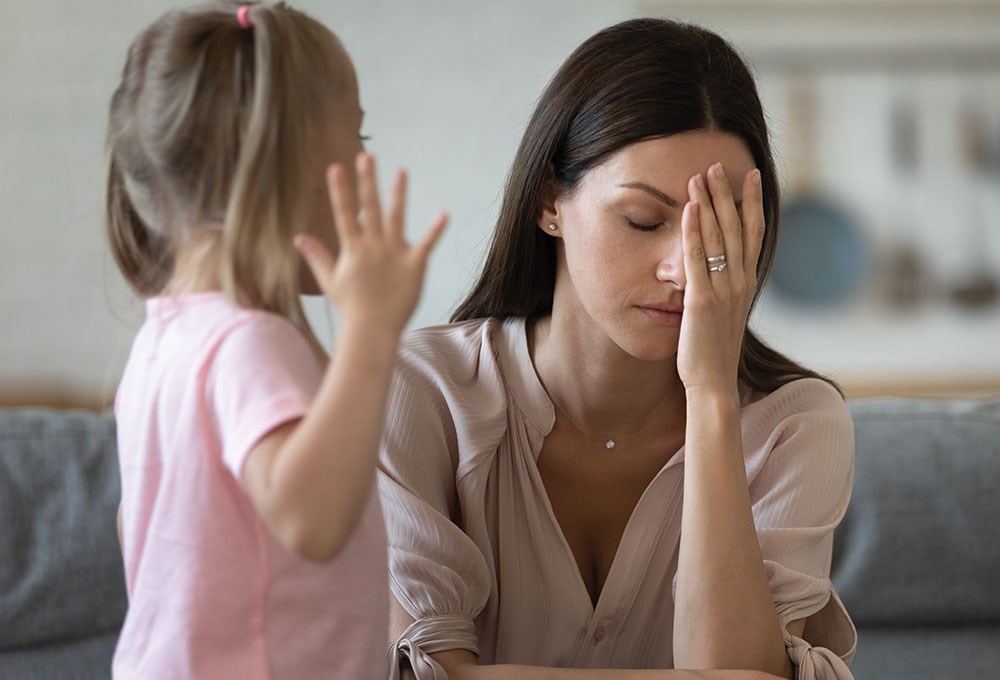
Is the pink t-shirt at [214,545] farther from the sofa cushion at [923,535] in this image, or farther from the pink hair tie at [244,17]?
the sofa cushion at [923,535]

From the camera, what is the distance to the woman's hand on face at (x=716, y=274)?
1480 millimetres

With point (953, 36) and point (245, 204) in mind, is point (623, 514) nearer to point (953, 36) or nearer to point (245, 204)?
point (245, 204)

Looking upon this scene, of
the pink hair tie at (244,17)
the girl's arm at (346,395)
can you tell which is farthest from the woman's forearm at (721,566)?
the pink hair tie at (244,17)

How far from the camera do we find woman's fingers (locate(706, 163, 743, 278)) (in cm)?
148

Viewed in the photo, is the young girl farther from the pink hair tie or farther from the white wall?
the white wall

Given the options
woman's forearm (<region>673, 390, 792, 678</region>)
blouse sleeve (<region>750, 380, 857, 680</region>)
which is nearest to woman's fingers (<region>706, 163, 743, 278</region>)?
woman's forearm (<region>673, 390, 792, 678</region>)

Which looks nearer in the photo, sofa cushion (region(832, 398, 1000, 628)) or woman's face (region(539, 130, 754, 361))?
woman's face (region(539, 130, 754, 361))

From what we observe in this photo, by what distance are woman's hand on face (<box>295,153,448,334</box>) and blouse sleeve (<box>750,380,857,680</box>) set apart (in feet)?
2.66

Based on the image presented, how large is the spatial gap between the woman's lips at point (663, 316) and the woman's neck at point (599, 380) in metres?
0.15

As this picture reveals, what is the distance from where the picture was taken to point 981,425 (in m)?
2.13

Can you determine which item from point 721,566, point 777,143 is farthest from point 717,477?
point 777,143

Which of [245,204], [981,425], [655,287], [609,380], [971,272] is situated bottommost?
[971,272]

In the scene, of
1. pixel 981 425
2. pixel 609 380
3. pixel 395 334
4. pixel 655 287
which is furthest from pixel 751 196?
pixel 981 425

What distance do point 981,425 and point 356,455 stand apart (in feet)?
5.12
